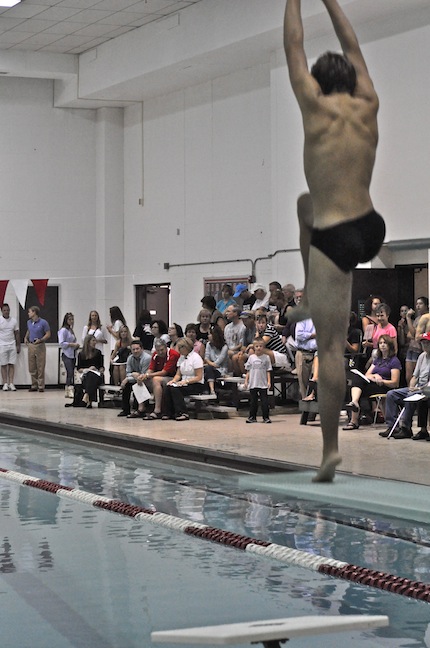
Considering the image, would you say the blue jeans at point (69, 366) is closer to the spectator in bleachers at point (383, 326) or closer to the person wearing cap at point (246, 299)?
the person wearing cap at point (246, 299)

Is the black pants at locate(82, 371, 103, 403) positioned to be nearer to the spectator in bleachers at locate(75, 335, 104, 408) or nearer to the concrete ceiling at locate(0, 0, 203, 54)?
the spectator in bleachers at locate(75, 335, 104, 408)

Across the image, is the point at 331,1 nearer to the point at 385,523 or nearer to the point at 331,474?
the point at 331,474

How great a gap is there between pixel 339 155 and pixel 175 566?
12.4ft

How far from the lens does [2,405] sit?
683 inches

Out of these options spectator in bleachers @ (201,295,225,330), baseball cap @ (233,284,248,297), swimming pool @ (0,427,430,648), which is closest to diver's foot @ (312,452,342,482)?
swimming pool @ (0,427,430,648)

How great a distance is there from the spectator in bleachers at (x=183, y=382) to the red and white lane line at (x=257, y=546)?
5.08 metres

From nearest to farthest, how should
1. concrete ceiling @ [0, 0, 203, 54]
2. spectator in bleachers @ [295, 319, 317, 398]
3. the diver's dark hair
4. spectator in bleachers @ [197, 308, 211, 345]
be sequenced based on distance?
1. the diver's dark hair
2. spectator in bleachers @ [295, 319, 317, 398]
3. spectator in bleachers @ [197, 308, 211, 345]
4. concrete ceiling @ [0, 0, 203, 54]

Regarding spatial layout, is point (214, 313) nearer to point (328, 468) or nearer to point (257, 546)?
point (257, 546)

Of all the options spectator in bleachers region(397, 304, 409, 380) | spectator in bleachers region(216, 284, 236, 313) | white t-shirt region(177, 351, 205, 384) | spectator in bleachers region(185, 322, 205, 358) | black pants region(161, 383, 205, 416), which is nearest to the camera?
spectator in bleachers region(397, 304, 409, 380)

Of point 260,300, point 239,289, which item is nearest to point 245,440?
point 260,300

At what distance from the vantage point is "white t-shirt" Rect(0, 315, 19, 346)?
21.2 m

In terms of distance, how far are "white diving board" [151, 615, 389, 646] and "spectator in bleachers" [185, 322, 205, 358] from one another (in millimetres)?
11886

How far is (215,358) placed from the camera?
50.6 feet

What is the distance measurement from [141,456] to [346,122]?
28.6 ft
